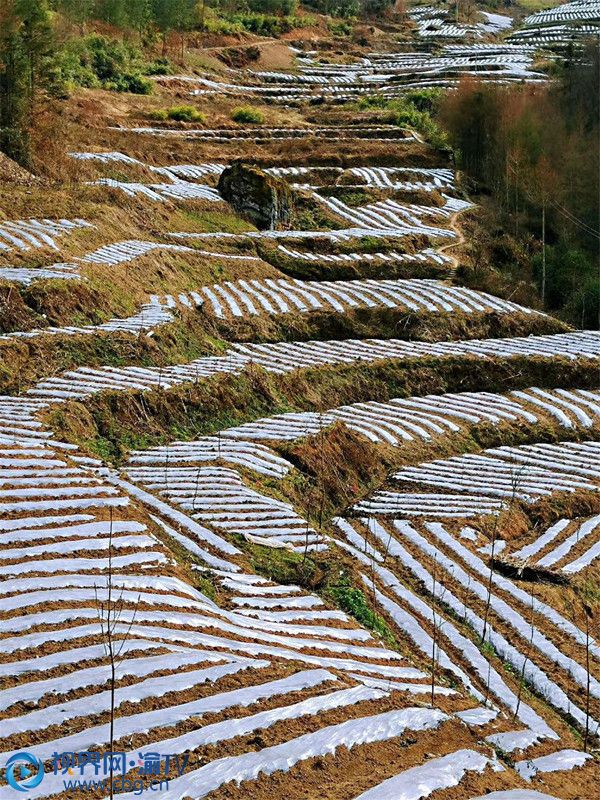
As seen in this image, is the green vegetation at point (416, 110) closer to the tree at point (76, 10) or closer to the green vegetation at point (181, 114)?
the green vegetation at point (181, 114)

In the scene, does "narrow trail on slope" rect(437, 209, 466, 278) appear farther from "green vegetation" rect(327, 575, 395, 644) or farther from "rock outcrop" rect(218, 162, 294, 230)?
"green vegetation" rect(327, 575, 395, 644)

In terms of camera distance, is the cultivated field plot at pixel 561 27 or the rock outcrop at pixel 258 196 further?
the cultivated field plot at pixel 561 27

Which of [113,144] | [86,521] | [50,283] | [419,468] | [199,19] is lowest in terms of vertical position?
[419,468]

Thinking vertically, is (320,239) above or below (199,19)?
below

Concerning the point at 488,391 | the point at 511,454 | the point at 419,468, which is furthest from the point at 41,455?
the point at 488,391

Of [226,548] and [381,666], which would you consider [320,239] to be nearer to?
[226,548]

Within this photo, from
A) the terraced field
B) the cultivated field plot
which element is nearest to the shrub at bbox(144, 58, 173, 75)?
the terraced field

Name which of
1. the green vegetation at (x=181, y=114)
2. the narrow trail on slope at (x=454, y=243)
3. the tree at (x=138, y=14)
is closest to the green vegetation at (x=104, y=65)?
the green vegetation at (x=181, y=114)
